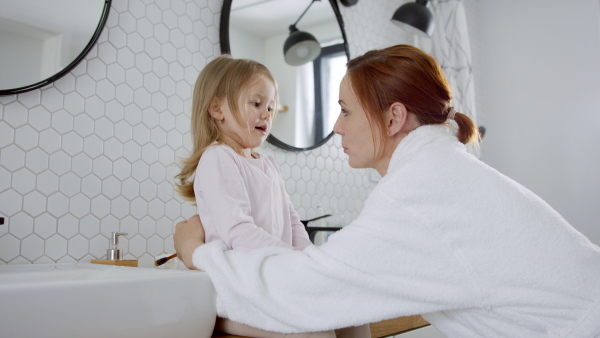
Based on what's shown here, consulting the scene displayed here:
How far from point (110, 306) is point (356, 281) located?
0.39 meters

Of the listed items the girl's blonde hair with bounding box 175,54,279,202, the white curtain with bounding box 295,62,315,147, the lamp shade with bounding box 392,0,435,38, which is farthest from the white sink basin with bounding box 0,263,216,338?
the lamp shade with bounding box 392,0,435,38

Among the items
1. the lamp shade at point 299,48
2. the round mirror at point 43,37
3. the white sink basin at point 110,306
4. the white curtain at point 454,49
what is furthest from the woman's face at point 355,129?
the white curtain at point 454,49

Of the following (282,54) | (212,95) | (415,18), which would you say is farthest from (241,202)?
(415,18)

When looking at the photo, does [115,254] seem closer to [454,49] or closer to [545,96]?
[454,49]

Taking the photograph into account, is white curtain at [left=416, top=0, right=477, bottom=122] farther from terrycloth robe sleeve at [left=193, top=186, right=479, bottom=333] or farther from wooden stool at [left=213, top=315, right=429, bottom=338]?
terrycloth robe sleeve at [left=193, top=186, right=479, bottom=333]

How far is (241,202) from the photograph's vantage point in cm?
114

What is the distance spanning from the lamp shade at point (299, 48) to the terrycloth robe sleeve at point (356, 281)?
126 cm

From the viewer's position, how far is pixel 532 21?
3340mm

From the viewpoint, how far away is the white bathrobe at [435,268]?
88 cm

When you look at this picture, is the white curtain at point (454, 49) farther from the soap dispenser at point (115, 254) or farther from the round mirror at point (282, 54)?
the soap dispenser at point (115, 254)

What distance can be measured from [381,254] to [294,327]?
0.20 metres

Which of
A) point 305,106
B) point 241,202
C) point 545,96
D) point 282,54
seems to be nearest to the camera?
point 241,202

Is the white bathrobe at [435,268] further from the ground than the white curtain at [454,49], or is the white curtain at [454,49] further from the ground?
the white curtain at [454,49]

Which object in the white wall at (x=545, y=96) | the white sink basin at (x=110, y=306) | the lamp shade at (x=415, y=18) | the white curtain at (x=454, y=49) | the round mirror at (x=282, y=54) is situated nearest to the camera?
the white sink basin at (x=110, y=306)
